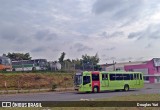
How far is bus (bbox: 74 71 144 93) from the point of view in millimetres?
31688

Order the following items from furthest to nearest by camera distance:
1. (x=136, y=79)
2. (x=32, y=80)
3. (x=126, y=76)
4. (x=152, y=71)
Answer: (x=152, y=71) → (x=32, y=80) → (x=136, y=79) → (x=126, y=76)

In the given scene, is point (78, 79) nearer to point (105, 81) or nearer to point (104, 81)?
point (104, 81)

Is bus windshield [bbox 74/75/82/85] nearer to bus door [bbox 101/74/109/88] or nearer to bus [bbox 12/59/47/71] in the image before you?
bus door [bbox 101/74/109/88]

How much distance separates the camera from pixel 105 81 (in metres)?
33.5

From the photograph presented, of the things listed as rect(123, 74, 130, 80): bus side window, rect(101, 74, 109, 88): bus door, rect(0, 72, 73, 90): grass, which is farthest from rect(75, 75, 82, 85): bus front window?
rect(0, 72, 73, 90): grass

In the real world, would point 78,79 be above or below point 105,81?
above

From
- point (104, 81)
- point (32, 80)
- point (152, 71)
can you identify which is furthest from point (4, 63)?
point (152, 71)

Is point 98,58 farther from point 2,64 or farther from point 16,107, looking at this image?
point 16,107

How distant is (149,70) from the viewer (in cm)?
7119

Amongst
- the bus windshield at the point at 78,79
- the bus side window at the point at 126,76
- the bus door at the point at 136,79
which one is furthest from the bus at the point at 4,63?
the bus door at the point at 136,79

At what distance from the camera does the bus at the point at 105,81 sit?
104ft

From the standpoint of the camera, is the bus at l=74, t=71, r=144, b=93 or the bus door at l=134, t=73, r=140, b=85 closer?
the bus at l=74, t=71, r=144, b=93

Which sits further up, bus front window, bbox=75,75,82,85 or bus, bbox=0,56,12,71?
bus, bbox=0,56,12,71

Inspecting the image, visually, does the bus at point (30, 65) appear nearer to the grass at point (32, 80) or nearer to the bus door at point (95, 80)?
the grass at point (32, 80)
